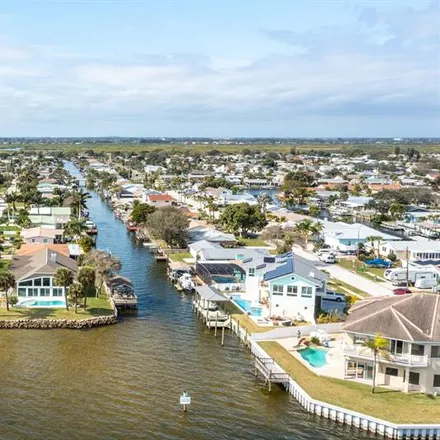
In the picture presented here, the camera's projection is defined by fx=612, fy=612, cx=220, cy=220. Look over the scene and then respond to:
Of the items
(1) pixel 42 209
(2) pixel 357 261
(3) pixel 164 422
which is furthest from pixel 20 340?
(1) pixel 42 209

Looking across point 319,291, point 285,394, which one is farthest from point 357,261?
point 285,394

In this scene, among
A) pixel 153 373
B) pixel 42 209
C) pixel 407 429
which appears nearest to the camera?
pixel 407 429

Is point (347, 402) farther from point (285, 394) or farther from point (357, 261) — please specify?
point (357, 261)

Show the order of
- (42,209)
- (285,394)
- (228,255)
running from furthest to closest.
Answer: (42,209)
(228,255)
(285,394)

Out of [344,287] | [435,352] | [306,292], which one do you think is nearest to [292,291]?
[306,292]

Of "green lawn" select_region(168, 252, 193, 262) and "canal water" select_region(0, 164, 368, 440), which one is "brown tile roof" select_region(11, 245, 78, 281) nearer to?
"canal water" select_region(0, 164, 368, 440)

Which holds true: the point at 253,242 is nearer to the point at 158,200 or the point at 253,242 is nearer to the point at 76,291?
the point at 76,291

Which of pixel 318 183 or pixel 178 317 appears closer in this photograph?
pixel 178 317
